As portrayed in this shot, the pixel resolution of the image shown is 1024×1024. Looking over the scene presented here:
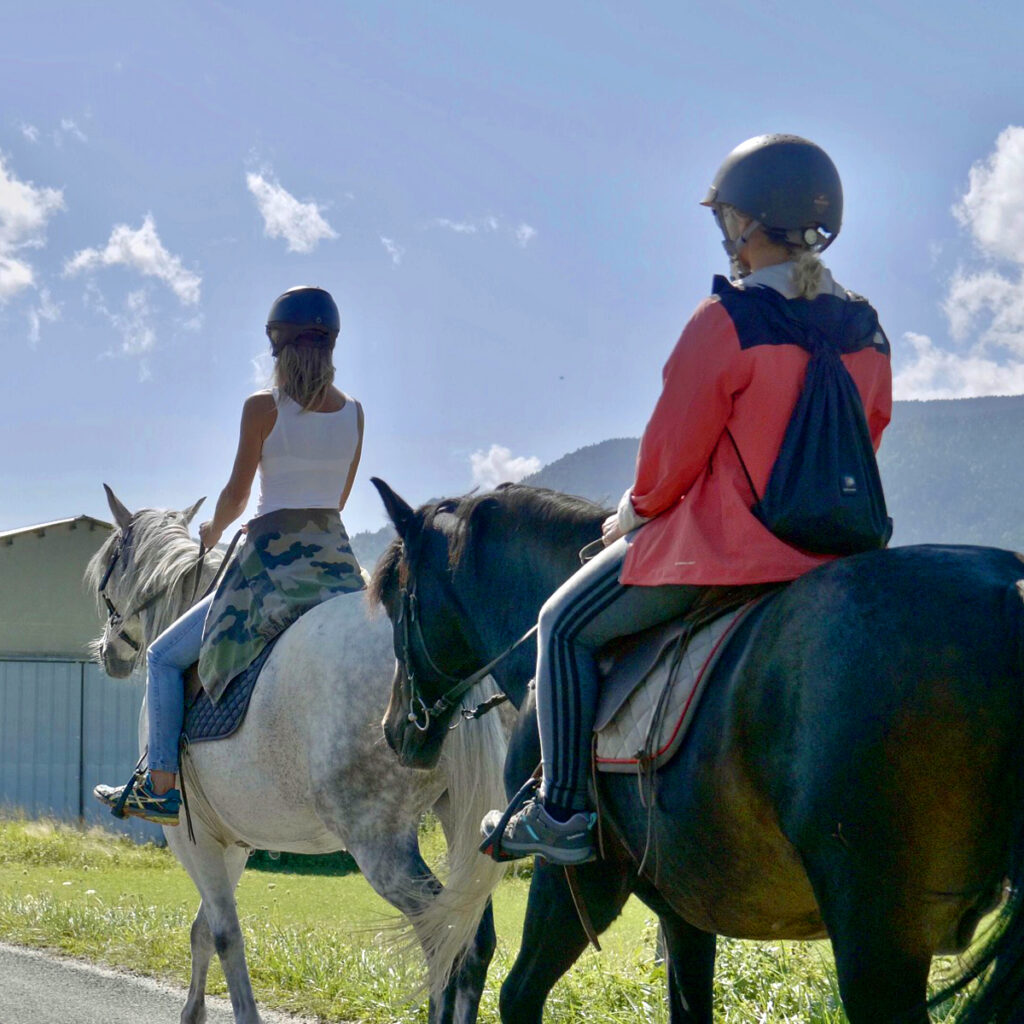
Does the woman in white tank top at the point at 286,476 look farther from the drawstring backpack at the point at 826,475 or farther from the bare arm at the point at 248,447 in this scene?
the drawstring backpack at the point at 826,475

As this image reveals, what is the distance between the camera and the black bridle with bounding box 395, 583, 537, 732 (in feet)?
13.6

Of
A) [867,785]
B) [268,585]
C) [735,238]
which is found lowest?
[867,785]

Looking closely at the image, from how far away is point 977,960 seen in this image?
7.64 ft

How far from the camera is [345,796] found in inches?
191

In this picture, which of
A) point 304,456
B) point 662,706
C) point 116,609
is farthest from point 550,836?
point 116,609

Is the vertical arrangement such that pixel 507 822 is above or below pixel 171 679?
below

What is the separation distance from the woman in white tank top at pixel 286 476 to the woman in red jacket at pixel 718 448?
2.39 m

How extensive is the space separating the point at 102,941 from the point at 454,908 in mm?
4191

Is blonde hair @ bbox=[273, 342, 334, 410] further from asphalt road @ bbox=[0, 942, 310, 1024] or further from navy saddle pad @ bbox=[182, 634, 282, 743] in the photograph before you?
asphalt road @ bbox=[0, 942, 310, 1024]

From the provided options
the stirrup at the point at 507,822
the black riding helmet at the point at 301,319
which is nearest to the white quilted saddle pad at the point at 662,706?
the stirrup at the point at 507,822

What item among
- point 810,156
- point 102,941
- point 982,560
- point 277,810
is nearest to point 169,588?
point 277,810

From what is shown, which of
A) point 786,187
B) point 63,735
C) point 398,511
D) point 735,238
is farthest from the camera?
point 63,735

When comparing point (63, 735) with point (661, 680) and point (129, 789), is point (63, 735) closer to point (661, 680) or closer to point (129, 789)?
point (129, 789)

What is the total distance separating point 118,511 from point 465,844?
3210 mm
